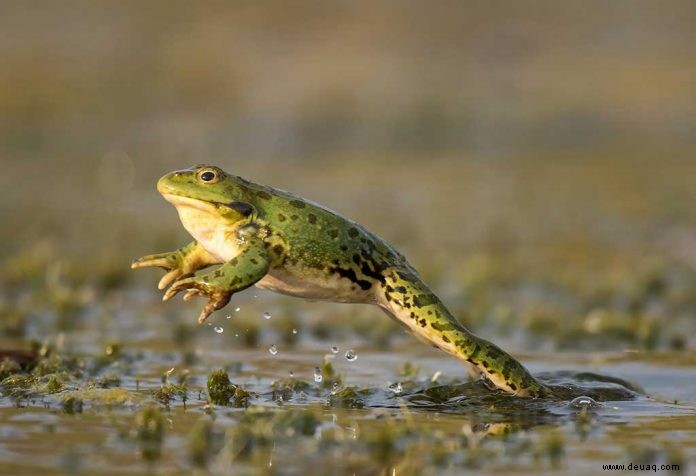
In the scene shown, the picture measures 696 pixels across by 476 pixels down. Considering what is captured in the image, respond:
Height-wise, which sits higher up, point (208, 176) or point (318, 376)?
point (208, 176)

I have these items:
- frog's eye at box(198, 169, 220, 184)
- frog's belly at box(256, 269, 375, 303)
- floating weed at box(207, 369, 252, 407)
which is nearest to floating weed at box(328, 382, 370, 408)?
floating weed at box(207, 369, 252, 407)

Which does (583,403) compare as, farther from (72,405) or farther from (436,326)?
(72,405)

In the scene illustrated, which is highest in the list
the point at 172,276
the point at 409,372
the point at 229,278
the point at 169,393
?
the point at 172,276

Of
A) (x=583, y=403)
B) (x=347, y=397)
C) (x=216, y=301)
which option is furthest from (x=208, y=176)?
(x=583, y=403)

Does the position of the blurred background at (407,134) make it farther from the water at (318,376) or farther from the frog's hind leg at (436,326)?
the frog's hind leg at (436,326)

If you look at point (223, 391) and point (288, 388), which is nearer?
point (223, 391)

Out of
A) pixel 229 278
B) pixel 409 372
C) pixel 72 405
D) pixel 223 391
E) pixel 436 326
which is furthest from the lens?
pixel 409 372

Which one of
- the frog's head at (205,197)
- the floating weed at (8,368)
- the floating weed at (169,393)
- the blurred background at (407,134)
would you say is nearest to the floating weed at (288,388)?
the floating weed at (169,393)
